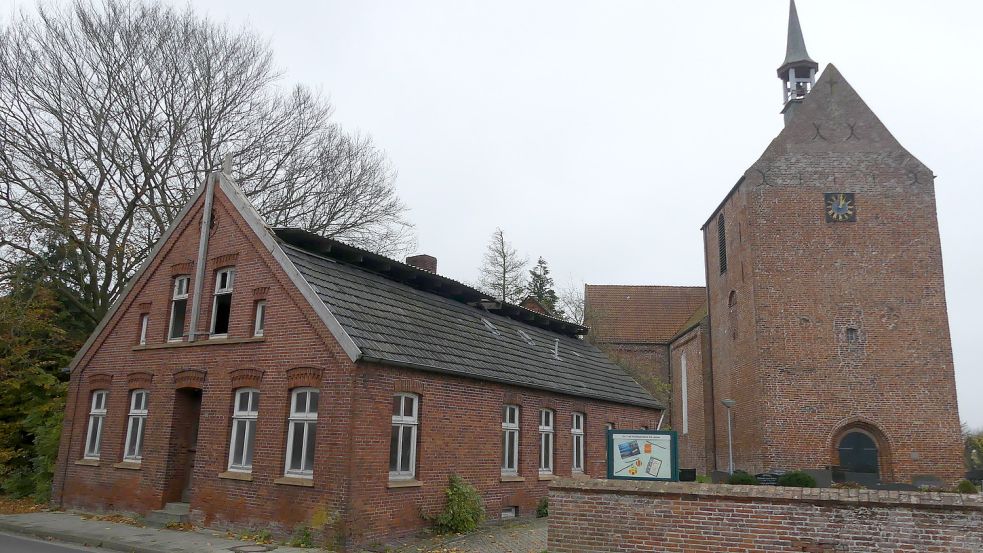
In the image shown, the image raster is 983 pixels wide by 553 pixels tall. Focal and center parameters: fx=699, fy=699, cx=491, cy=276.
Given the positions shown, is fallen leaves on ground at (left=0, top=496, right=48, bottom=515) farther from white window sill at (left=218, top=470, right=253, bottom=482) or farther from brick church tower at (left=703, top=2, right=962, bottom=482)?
brick church tower at (left=703, top=2, right=962, bottom=482)

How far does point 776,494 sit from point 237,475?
9.86m

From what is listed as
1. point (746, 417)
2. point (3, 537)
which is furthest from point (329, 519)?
point (746, 417)

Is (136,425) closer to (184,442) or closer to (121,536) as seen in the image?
(184,442)

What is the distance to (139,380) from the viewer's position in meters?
16.6

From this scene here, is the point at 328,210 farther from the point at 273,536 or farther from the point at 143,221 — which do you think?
the point at 273,536

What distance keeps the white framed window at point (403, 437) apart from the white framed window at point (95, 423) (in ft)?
27.8

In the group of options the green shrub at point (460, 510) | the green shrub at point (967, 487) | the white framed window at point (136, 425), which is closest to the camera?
the green shrub at point (460, 510)

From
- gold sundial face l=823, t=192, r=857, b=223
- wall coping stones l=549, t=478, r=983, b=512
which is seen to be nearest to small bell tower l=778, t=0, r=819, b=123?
gold sundial face l=823, t=192, r=857, b=223

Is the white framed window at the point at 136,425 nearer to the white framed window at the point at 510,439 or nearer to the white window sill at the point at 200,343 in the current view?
the white window sill at the point at 200,343

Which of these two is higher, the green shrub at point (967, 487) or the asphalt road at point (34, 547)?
the green shrub at point (967, 487)

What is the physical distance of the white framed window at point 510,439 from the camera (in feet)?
54.7

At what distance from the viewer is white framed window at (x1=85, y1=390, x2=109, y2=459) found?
17.2m

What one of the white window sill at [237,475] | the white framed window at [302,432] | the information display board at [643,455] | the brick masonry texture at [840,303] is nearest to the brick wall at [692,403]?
the brick masonry texture at [840,303]

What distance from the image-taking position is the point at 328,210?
2727 cm
